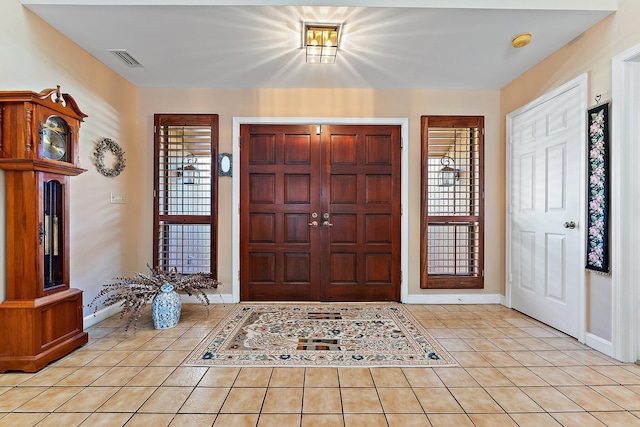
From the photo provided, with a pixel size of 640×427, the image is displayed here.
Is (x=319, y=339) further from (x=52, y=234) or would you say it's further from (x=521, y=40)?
(x=521, y=40)

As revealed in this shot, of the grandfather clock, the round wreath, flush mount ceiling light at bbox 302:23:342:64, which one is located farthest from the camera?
the round wreath

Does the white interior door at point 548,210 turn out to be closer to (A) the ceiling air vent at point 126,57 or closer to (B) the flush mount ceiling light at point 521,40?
(B) the flush mount ceiling light at point 521,40

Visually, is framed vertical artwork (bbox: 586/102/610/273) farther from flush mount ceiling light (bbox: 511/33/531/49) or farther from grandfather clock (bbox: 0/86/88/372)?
grandfather clock (bbox: 0/86/88/372)

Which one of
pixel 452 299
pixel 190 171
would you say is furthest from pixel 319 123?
pixel 452 299

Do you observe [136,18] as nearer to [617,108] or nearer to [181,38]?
[181,38]

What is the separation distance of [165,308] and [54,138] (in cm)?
159

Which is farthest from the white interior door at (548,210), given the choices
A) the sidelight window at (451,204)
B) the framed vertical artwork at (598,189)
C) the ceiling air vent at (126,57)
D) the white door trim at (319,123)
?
the ceiling air vent at (126,57)

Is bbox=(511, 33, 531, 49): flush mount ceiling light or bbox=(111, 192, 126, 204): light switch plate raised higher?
bbox=(511, 33, 531, 49): flush mount ceiling light

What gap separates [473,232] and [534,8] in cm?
230

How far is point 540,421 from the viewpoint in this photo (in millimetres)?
1677

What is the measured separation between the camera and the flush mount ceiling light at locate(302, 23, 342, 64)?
2.58m

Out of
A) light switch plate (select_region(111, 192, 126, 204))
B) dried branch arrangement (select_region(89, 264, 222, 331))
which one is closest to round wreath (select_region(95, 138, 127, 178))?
light switch plate (select_region(111, 192, 126, 204))

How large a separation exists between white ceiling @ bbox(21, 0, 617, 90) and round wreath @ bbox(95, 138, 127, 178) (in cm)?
77

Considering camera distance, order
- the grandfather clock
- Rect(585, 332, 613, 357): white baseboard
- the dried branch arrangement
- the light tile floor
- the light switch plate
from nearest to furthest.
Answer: the light tile floor → the grandfather clock → Rect(585, 332, 613, 357): white baseboard → the dried branch arrangement → the light switch plate
